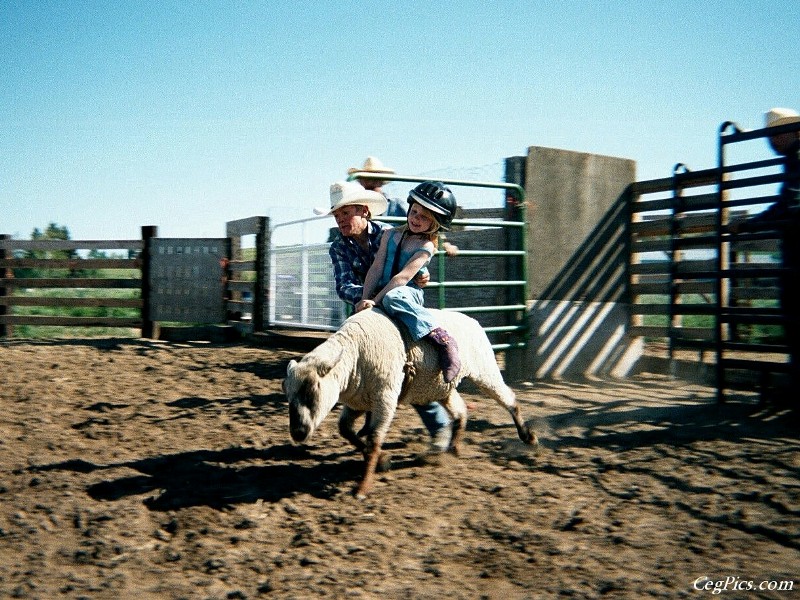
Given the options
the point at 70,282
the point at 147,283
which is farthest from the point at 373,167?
the point at 70,282

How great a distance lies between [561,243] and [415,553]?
15.4 ft

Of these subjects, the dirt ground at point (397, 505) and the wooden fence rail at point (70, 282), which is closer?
the dirt ground at point (397, 505)

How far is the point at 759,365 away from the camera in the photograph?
5.16 meters

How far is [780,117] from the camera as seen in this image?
17.2 feet

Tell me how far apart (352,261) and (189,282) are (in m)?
6.42

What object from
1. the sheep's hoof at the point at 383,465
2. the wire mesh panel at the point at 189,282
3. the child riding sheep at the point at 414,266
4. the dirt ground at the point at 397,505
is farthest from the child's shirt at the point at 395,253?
the wire mesh panel at the point at 189,282

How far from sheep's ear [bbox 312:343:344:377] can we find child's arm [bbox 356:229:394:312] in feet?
1.51

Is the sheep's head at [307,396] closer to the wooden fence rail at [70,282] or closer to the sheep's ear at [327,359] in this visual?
the sheep's ear at [327,359]

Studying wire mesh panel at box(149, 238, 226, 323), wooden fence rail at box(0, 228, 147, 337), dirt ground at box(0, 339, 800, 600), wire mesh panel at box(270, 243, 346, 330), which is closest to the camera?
dirt ground at box(0, 339, 800, 600)

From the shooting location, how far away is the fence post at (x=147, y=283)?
33.2 ft

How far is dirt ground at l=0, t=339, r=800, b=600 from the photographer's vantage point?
2662 mm

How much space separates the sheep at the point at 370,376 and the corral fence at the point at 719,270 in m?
2.31

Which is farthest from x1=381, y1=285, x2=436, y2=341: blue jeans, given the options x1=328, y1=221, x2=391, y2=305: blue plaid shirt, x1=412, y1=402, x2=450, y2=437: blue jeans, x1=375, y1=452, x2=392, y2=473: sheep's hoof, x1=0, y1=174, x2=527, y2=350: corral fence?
x1=0, y1=174, x2=527, y2=350: corral fence

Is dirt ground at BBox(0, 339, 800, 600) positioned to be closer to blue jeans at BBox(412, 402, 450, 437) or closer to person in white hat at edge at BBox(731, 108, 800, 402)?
blue jeans at BBox(412, 402, 450, 437)
